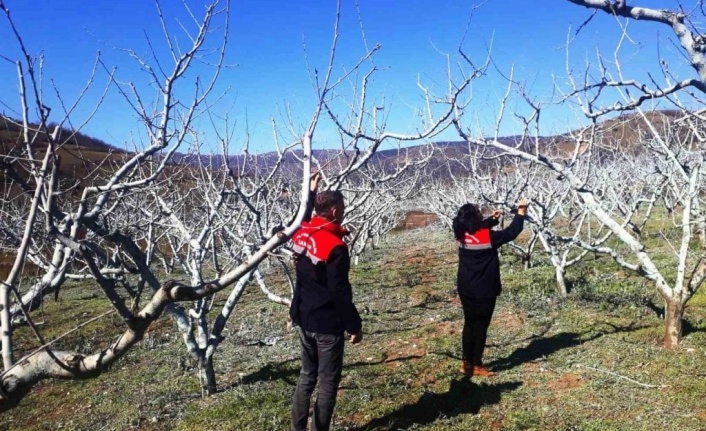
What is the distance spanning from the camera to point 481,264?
513 cm

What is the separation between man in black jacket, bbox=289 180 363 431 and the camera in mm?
3688

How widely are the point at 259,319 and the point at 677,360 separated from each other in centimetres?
723

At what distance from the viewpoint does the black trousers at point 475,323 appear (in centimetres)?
518

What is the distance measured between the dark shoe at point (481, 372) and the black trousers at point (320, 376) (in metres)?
2.27

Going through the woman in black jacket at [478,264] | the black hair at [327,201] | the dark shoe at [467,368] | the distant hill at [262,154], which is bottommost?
the dark shoe at [467,368]

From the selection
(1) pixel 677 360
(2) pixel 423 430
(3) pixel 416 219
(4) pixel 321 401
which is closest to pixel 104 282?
(4) pixel 321 401

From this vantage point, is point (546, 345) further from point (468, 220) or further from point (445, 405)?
point (468, 220)

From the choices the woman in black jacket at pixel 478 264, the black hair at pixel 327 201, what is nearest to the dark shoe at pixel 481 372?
the woman in black jacket at pixel 478 264

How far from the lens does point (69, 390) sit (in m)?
7.33

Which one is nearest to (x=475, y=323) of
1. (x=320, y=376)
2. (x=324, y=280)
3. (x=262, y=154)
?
(x=320, y=376)

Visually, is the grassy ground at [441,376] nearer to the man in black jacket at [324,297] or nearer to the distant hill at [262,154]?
the man in black jacket at [324,297]

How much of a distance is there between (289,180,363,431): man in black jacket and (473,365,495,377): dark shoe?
228 centimetres

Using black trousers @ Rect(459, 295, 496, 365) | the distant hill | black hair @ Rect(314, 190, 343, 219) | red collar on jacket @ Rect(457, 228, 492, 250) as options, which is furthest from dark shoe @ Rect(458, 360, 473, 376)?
Answer: black hair @ Rect(314, 190, 343, 219)

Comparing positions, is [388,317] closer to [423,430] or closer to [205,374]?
[205,374]
